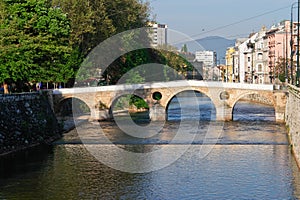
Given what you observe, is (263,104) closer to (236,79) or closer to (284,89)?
(284,89)

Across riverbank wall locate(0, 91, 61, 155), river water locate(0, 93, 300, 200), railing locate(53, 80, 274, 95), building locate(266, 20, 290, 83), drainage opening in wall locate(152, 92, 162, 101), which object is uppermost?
building locate(266, 20, 290, 83)

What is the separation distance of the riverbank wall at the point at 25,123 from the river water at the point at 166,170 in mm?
1127

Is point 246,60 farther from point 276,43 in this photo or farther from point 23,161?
point 23,161

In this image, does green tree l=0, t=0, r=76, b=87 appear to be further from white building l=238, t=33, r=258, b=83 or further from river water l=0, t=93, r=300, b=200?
white building l=238, t=33, r=258, b=83

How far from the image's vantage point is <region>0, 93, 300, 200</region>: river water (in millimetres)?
24736

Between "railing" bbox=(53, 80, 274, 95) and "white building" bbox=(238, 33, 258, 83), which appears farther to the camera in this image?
"white building" bbox=(238, 33, 258, 83)

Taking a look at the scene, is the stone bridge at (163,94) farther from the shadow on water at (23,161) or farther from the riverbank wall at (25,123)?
the shadow on water at (23,161)

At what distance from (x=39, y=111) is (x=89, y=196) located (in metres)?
18.7

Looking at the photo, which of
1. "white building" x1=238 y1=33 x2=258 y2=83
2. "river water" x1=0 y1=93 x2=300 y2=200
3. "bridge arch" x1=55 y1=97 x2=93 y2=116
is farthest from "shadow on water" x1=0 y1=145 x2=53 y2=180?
"white building" x1=238 y1=33 x2=258 y2=83

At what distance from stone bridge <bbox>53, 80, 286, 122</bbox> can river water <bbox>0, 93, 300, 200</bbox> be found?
833cm

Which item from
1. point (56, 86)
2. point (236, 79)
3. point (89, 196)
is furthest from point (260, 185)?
point (236, 79)

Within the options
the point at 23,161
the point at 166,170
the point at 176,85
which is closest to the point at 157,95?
the point at 176,85

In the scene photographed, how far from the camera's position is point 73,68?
54.2 metres

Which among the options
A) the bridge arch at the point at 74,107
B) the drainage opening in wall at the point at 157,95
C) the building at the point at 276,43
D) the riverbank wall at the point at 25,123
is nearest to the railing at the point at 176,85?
the bridge arch at the point at 74,107
